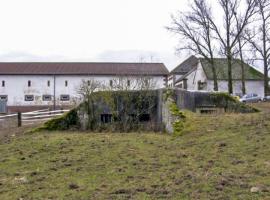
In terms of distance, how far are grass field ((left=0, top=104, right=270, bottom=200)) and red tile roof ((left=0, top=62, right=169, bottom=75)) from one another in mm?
52467

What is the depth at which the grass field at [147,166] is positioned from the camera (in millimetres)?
6785

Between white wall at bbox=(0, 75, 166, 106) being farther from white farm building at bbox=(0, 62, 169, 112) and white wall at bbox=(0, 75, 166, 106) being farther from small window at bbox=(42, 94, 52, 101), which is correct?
small window at bbox=(42, 94, 52, 101)

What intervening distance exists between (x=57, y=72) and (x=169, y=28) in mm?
22459

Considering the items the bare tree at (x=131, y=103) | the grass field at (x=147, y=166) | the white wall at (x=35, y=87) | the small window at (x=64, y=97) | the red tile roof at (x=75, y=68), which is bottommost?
the grass field at (x=147, y=166)

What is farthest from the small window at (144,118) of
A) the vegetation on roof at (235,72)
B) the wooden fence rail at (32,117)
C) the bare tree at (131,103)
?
the vegetation on roof at (235,72)

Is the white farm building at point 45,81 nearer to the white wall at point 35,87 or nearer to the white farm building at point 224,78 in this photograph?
the white wall at point 35,87

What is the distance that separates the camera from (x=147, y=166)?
8.82m

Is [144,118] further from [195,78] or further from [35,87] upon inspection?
[195,78]

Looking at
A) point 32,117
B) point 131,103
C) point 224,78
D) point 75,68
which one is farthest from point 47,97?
point 131,103

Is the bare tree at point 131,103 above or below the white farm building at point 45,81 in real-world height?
below

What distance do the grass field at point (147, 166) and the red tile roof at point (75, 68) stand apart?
52.5m

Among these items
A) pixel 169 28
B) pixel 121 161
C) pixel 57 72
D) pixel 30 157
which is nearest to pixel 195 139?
pixel 121 161

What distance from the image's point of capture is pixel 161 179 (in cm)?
755

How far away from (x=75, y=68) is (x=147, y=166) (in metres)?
59.7
